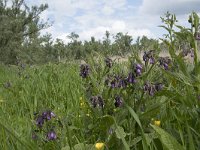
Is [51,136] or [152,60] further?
[152,60]

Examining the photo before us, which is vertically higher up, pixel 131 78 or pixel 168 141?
pixel 131 78

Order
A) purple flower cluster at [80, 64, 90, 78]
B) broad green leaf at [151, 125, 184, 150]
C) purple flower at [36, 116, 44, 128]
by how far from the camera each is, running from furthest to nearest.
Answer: purple flower cluster at [80, 64, 90, 78], purple flower at [36, 116, 44, 128], broad green leaf at [151, 125, 184, 150]

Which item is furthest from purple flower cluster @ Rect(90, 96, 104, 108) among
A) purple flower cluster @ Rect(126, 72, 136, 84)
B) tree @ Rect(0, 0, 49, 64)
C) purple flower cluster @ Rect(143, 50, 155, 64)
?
tree @ Rect(0, 0, 49, 64)

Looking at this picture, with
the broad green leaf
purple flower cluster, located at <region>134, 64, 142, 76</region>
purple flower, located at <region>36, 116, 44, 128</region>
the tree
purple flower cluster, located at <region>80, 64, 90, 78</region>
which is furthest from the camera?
the tree

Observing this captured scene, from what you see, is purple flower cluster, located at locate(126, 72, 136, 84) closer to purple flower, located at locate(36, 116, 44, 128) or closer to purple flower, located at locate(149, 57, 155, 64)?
purple flower, located at locate(149, 57, 155, 64)

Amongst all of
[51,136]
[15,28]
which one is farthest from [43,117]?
[15,28]

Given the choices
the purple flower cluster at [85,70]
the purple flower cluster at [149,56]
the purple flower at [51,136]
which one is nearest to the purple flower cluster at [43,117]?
the purple flower at [51,136]

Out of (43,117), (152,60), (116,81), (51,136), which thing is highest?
(152,60)

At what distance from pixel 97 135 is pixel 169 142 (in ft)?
3.15

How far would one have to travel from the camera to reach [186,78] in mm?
2383

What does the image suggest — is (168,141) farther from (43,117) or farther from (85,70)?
(85,70)

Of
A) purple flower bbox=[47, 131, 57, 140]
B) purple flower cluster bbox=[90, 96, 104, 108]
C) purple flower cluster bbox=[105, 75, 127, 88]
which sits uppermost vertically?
purple flower cluster bbox=[105, 75, 127, 88]

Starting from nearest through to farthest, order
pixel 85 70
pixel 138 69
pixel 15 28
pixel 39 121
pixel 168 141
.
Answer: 1. pixel 168 141
2. pixel 138 69
3. pixel 39 121
4. pixel 85 70
5. pixel 15 28

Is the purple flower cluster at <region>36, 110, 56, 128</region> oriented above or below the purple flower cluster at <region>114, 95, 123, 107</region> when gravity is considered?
below
